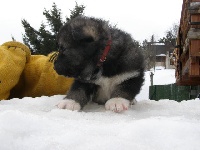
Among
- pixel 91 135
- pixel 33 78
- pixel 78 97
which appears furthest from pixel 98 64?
pixel 33 78

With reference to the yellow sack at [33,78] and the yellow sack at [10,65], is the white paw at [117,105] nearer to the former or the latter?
the yellow sack at [10,65]

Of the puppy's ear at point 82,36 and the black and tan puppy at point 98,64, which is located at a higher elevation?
the puppy's ear at point 82,36

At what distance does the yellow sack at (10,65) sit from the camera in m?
3.67

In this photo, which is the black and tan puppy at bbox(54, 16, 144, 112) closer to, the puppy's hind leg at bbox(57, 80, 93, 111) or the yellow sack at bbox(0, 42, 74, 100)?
the puppy's hind leg at bbox(57, 80, 93, 111)

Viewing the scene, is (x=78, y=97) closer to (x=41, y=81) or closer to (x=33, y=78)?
(x=41, y=81)

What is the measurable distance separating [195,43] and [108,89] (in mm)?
2838

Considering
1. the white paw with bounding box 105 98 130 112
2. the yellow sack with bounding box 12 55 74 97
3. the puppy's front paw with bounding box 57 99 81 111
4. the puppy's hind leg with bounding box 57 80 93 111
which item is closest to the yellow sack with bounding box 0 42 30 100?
the yellow sack with bounding box 12 55 74 97

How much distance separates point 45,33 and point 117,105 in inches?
265

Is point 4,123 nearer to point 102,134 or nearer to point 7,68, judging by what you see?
point 102,134

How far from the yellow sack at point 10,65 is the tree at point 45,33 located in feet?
12.6

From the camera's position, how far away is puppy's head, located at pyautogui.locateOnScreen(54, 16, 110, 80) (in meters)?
2.78

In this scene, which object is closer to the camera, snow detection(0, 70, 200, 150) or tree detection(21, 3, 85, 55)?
→ snow detection(0, 70, 200, 150)

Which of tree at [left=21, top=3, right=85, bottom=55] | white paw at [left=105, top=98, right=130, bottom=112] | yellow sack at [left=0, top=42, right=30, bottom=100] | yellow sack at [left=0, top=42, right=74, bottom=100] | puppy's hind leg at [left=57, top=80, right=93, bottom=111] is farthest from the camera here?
tree at [left=21, top=3, right=85, bottom=55]

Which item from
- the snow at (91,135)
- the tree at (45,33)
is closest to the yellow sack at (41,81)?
the snow at (91,135)
